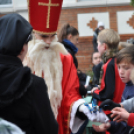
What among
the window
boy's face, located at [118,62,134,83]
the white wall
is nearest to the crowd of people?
boy's face, located at [118,62,134,83]

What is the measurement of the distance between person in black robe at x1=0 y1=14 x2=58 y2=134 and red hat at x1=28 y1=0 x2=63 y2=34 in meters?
1.40

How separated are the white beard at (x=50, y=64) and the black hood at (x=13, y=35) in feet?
4.37

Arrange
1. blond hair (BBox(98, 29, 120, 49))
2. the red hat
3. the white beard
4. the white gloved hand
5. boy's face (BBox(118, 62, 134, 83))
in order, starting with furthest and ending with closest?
blond hair (BBox(98, 29, 120, 49)) → the red hat → the white beard → the white gloved hand → boy's face (BBox(118, 62, 134, 83))

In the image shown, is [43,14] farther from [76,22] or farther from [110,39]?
[76,22]

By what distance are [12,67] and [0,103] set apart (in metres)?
0.23

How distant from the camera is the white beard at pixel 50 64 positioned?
10.2 feet

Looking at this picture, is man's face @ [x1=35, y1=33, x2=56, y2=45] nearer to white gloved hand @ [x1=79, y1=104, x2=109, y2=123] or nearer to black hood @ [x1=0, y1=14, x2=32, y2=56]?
white gloved hand @ [x1=79, y1=104, x2=109, y2=123]

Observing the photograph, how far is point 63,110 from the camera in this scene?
3219mm

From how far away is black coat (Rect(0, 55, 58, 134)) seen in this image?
1.70 metres

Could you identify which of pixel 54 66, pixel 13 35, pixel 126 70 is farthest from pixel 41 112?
pixel 54 66

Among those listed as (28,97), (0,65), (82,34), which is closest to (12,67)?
(0,65)

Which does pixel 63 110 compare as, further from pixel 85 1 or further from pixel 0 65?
pixel 85 1

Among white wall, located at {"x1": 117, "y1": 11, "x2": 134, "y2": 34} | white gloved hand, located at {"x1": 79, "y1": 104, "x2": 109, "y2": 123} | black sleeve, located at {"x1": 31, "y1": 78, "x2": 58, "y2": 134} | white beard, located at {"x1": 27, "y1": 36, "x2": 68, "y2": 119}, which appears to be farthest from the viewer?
white wall, located at {"x1": 117, "y1": 11, "x2": 134, "y2": 34}

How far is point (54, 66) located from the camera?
127 inches
